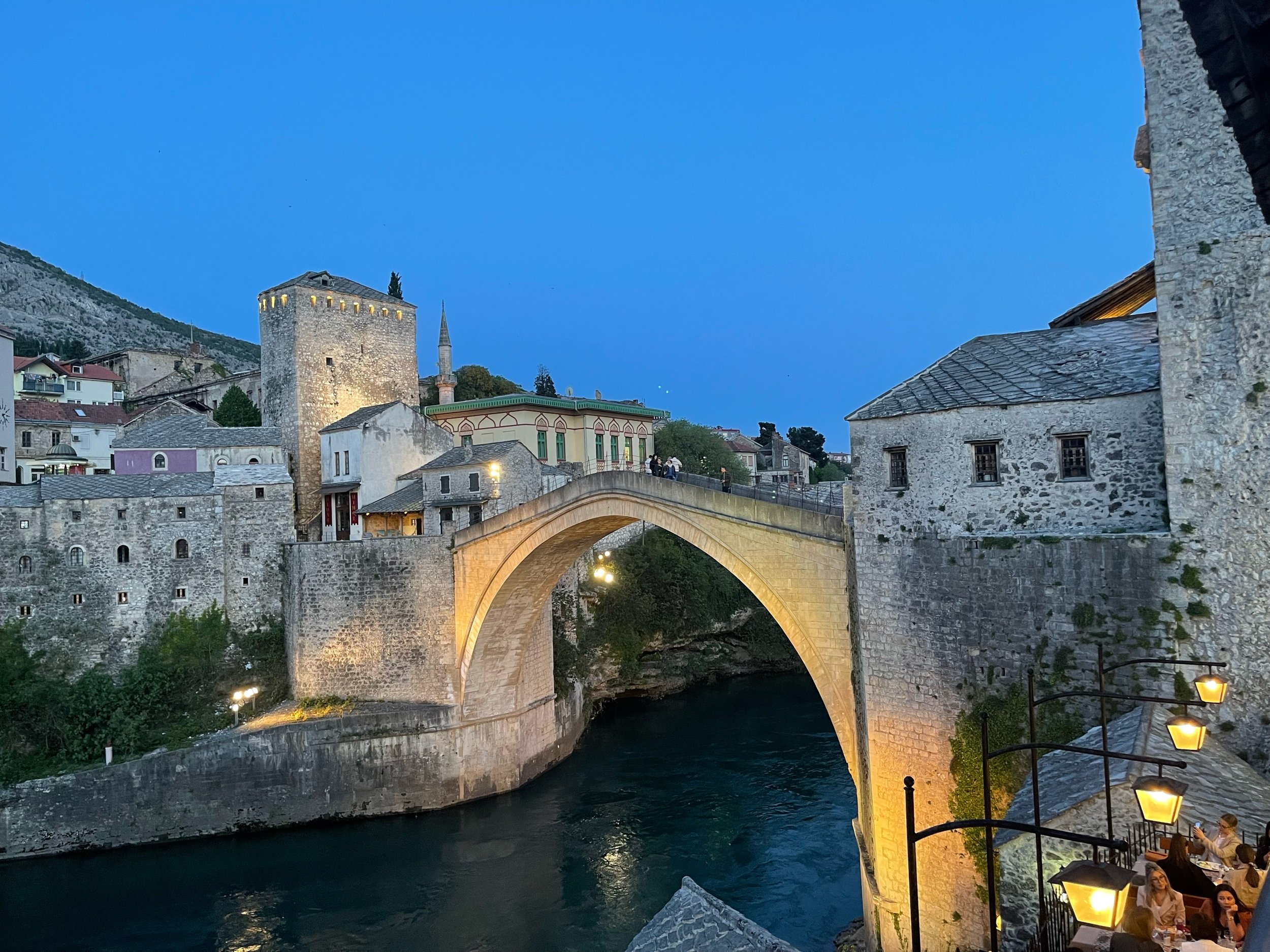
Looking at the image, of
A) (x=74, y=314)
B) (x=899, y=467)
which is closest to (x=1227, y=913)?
(x=899, y=467)

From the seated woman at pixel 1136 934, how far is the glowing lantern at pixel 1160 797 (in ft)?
2.01

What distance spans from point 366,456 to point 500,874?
14936 millimetres

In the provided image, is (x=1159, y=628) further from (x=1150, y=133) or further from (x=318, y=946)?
(x=318, y=946)

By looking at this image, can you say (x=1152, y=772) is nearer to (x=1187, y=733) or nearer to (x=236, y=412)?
(x=1187, y=733)

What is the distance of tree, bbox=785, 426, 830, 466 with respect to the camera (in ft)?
243

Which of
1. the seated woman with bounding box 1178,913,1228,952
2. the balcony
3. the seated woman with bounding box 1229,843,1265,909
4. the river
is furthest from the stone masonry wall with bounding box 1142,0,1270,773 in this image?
the balcony

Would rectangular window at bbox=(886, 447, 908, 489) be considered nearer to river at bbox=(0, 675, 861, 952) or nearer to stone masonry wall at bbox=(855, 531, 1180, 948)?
stone masonry wall at bbox=(855, 531, 1180, 948)

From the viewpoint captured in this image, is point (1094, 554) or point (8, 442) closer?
point (1094, 554)

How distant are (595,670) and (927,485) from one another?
A: 2144 centimetres

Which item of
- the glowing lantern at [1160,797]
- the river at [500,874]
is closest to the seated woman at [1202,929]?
the glowing lantern at [1160,797]

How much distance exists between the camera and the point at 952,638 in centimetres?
1163

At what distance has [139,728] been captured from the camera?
21.1 meters

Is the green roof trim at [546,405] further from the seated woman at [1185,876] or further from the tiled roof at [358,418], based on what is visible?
the seated woman at [1185,876]

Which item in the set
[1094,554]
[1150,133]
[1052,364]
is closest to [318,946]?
[1094,554]
